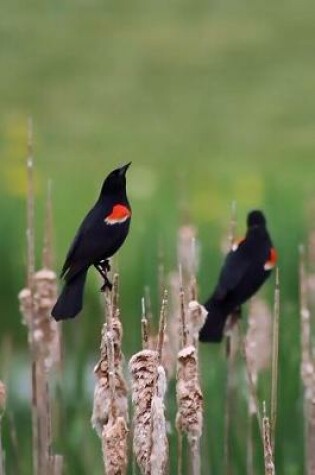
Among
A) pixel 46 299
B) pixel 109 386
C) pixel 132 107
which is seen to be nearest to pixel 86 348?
Result: pixel 46 299

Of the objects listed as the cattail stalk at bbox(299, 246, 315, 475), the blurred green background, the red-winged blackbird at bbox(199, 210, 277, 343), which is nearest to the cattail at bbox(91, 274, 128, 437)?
the cattail stalk at bbox(299, 246, 315, 475)

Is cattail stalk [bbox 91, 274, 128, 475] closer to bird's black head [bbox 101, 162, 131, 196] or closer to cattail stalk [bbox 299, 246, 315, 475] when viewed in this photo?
bird's black head [bbox 101, 162, 131, 196]

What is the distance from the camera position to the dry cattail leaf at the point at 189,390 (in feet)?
4.99

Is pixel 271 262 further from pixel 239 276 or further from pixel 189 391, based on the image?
pixel 189 391

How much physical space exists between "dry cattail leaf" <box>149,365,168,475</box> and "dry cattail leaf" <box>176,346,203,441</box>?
1.7 inches

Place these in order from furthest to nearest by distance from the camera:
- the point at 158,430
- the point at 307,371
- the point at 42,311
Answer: the point at 307,371
the point at 42,311
the point at 158,430

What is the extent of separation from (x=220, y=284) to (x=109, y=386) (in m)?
0.60

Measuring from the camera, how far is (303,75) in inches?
181

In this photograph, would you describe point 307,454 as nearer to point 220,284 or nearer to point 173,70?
point 220,284

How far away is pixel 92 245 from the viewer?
5.41ft

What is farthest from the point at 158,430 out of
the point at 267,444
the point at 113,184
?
the point at 113,184

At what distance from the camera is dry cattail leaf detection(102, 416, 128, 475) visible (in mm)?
1470

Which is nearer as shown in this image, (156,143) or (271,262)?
(271,262)

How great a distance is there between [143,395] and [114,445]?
0.06 meters
